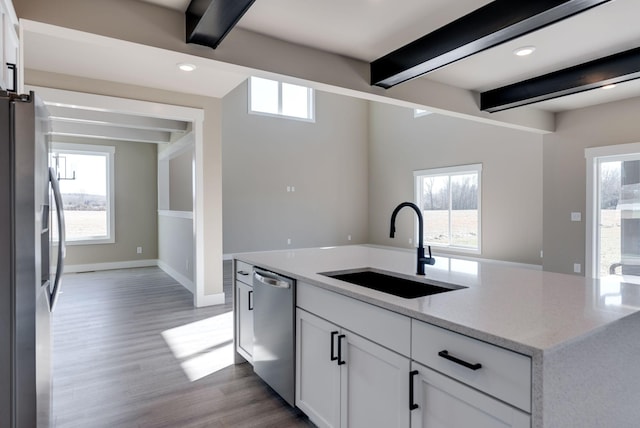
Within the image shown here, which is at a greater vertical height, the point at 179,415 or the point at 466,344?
the point at 466,344

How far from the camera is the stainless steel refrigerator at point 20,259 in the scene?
1.25 m

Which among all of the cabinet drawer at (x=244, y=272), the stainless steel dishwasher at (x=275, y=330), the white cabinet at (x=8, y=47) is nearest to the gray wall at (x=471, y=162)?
the cabinet drawer at (x=244, y=272)

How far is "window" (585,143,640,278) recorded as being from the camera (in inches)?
193

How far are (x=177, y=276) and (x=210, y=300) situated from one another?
1.72m

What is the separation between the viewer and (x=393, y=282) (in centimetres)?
212

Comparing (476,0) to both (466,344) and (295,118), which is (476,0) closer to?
(466,344)

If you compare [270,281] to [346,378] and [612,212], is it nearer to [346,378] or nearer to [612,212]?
[346,378]

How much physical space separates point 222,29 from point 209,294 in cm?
324

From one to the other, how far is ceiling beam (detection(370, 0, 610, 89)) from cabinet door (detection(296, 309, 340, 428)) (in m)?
2.12

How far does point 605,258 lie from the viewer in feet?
16.7

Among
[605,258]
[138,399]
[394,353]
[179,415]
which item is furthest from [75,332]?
[605,258]

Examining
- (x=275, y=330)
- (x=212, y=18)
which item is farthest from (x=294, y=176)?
(x=275, y=330)

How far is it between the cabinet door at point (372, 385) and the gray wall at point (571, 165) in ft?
16.3

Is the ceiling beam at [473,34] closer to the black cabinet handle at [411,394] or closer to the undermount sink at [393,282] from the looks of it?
the undermount sink at [393,282]
